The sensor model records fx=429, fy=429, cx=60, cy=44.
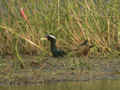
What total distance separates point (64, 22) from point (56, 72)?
2.81 m

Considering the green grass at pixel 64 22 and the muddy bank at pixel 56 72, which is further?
the green grass at pixel 64 22

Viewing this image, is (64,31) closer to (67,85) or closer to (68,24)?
(68,24)

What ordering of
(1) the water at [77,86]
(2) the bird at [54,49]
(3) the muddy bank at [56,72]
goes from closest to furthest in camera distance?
(1) the water at [77,86] < (3) the muddy bank at [56,72] < (2) the bird at [54,49]

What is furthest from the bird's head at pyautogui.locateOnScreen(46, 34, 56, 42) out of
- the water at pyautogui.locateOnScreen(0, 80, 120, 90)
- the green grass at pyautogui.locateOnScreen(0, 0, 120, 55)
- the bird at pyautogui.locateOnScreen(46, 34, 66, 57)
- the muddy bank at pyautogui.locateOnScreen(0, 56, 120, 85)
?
the water at pyautogui.locateOnScreen(0, 80, 120, 90)

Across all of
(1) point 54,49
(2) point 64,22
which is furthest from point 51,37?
(2) point 64,22

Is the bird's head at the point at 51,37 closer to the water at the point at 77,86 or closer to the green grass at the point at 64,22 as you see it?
the green grass at the point at 64,22

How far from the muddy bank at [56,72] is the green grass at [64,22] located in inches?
42.1

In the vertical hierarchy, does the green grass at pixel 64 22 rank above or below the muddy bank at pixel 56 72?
above

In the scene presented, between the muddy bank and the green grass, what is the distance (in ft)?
3.51

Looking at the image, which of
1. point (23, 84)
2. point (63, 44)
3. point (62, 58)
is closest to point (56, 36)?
point (63, 44)

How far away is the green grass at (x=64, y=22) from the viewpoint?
9508mm

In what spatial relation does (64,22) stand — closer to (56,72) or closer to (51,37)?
(51,37)

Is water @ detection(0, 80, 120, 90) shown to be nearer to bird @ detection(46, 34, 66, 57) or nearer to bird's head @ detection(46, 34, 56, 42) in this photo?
bird @ detection(46, 34, 66, 57)

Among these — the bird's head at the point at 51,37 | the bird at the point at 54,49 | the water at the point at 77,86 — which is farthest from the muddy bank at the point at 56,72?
the bird's head at the point at 51,37
